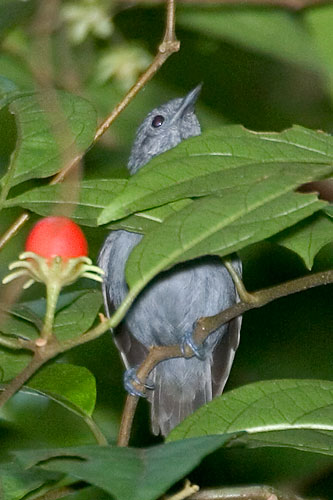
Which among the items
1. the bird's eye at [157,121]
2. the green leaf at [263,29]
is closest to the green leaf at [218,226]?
the green leaf at [263,29]

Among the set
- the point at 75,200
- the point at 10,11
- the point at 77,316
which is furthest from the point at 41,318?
the point at 10,11

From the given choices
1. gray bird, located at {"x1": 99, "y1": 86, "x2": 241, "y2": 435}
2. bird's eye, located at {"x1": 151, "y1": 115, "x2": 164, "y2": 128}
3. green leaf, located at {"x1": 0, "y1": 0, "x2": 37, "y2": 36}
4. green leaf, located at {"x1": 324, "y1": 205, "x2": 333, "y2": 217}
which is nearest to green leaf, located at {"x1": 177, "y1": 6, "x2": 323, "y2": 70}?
green leaf, located at {"x1": 0, "y1": 0, "x2": 37, "y2": 36}

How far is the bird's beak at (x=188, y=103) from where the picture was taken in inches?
198

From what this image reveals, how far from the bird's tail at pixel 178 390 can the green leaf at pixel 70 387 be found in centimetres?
260

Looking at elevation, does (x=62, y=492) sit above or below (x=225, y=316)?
below

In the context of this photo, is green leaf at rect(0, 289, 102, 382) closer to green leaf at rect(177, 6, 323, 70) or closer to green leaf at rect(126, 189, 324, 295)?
green leaf at rect(126, 189, 324, 295)

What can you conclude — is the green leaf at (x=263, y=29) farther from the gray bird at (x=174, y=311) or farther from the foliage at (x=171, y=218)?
the gray bird at (x=174, y=311)

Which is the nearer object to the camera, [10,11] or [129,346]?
[10,11]

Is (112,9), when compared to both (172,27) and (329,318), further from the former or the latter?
(329,318)

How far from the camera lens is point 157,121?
5.74 m

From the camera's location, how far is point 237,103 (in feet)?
18.3

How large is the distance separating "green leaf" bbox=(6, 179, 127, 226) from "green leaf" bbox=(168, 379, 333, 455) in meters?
0.56

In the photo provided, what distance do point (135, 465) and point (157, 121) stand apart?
4.33 m

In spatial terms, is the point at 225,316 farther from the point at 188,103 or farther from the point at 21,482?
the point at 188,103
